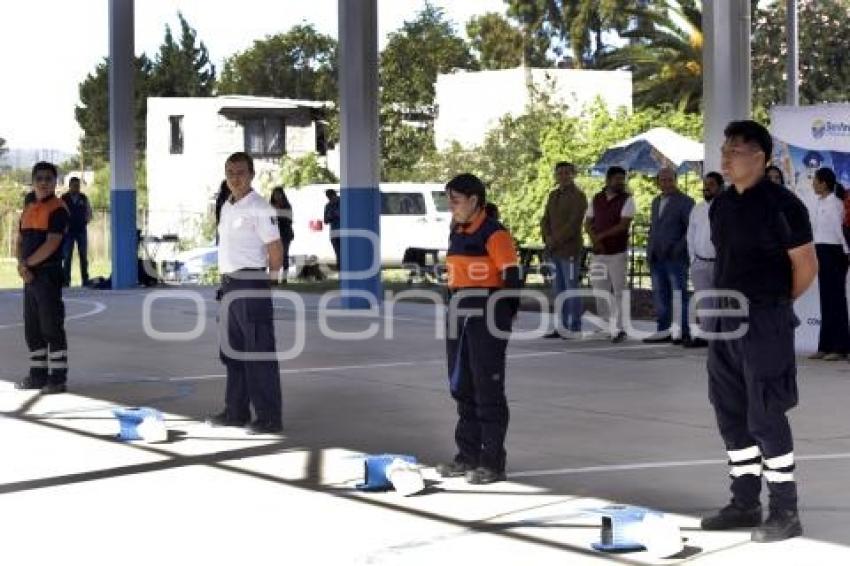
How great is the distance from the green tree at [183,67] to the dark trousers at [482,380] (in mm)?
76993

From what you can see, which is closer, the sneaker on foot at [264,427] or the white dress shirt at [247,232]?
the white dress shirt at [247,232]

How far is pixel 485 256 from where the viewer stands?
31.0 feet

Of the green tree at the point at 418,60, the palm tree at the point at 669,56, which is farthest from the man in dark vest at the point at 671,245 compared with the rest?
the green tree at the point at 418,60

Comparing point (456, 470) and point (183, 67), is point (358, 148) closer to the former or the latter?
point (456, 470)

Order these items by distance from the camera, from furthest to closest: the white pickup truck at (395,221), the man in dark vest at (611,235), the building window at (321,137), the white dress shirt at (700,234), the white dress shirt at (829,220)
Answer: the building window at (321,137), the white pickup truck at (395,221), the man in dark vest at (611,235), the white dress shirt at (829,220), the white dress shirt at (700,234)

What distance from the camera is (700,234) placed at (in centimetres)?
1466

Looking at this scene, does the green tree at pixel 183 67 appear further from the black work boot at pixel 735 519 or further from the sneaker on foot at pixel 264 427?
the black work boot at pixel 735 519

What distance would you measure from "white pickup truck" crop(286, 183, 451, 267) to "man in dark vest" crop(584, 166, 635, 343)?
681 inches

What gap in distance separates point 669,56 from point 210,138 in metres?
18.7

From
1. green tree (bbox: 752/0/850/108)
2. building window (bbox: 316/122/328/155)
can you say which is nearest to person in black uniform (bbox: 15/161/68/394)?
green tree (bbox: 752/0/850/108)

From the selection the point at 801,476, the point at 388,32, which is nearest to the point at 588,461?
the point at 801,476

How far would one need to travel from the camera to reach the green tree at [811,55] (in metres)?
48.5

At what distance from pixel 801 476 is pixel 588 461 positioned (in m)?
1.36

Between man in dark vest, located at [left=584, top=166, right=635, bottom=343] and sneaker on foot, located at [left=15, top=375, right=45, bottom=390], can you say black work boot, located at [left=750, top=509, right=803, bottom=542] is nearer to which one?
sneaker on foot, located at [left=15, top=375, right=45, bottom=390]
